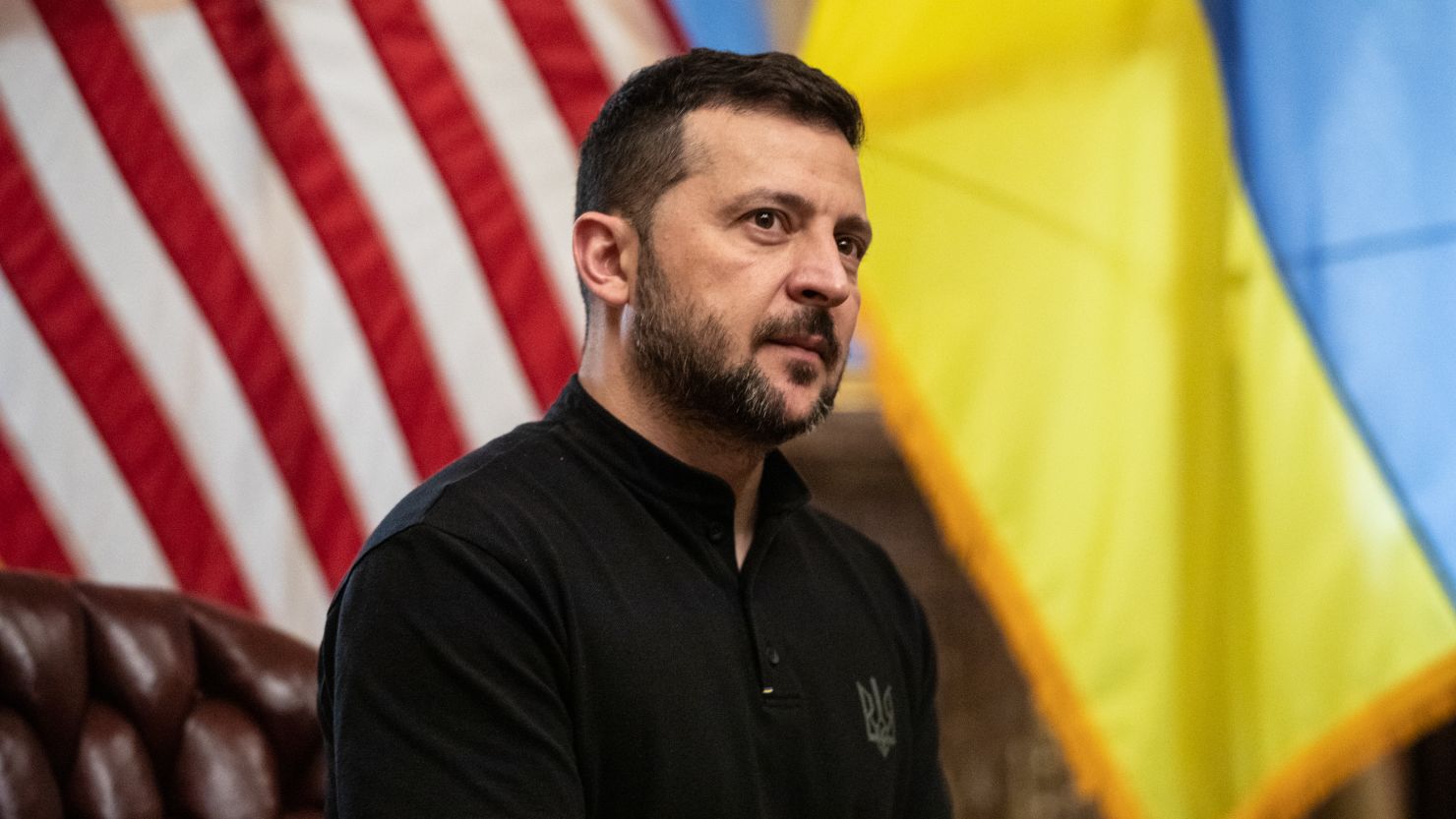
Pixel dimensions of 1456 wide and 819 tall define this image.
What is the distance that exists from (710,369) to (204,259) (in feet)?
4.85

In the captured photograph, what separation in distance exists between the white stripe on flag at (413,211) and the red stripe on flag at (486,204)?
0.07 ft

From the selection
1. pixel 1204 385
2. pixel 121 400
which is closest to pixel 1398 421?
pixel 1204 385

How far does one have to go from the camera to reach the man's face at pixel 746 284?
1.48m

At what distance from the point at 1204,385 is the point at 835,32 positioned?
0.83 m

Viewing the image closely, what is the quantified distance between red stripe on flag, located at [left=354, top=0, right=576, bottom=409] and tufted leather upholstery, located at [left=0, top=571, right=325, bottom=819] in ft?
3.19

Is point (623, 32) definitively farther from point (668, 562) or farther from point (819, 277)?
point (668, 562)

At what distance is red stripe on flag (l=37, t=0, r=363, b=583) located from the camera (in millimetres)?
2572

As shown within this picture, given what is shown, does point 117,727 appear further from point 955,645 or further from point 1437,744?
point 1437,744

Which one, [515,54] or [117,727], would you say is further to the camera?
[515,54]

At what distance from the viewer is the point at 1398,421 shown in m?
Result: 2.12

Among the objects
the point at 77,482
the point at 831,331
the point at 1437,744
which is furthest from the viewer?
the point at 1437,744

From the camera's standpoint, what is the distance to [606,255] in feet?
5.21

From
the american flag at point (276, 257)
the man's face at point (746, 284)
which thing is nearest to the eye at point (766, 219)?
the man's face at point (746, 284)

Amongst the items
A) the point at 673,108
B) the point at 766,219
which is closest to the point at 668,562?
the point at 766,219
